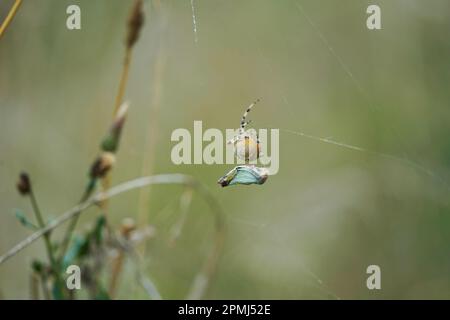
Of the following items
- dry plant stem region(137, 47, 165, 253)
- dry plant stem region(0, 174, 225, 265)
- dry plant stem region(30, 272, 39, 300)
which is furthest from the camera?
dry plant stem region(137, 47, 165, 253)

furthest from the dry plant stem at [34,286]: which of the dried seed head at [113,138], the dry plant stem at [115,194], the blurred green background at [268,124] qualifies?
the blurred green background at [268,124]

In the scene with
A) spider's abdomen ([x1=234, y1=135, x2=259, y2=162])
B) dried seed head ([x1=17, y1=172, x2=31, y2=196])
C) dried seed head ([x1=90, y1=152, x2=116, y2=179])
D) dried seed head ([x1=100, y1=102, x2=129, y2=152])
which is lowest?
dried seed head ([x1=17, y1=172, x2=31, y2=196])

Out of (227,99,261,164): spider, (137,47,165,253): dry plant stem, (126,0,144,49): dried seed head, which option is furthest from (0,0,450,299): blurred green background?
(126,0,144,49): dried seed head

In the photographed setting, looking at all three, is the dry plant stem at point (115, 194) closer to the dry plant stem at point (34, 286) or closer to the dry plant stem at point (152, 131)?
the dry plant stem at point (34, 286)

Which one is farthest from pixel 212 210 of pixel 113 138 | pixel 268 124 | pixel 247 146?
pixel 113 138

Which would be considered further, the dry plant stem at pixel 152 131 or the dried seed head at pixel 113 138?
the dry plant stem at pixel 152 131

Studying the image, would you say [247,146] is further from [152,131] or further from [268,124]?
[152,131]

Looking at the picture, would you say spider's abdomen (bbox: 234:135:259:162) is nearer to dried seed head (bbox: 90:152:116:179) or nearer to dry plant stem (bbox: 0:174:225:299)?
dry plant stem (bbox: 0:174:225:299)
